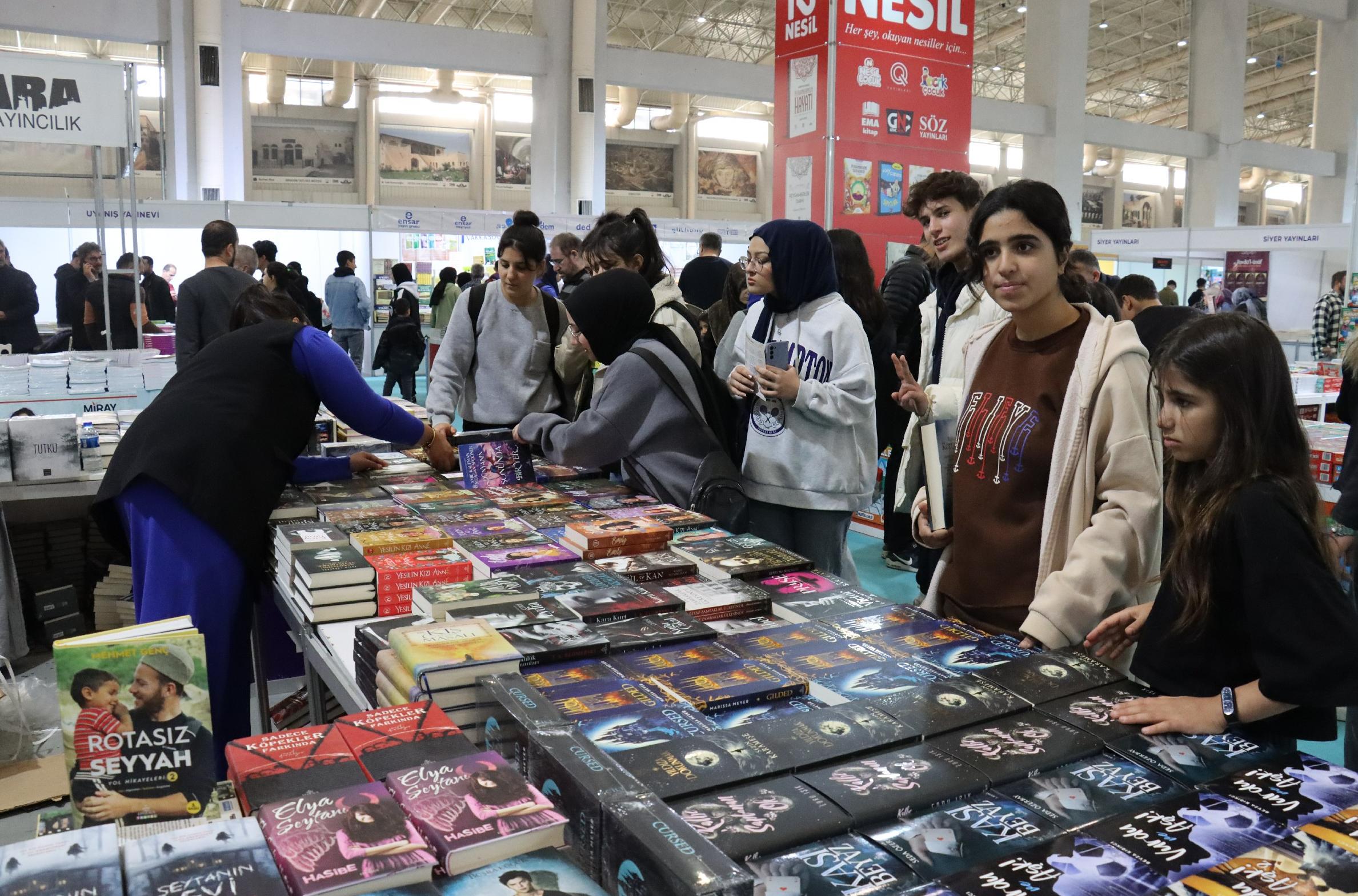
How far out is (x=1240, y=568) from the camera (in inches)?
57.9

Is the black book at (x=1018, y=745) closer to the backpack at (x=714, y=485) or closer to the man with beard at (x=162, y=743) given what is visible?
the man with beard at (x=162, y=743)

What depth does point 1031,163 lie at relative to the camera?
1662cm

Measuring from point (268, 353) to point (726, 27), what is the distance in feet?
71.3

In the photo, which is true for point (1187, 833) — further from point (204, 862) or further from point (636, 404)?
point (636, 404)

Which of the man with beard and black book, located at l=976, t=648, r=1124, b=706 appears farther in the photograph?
black book, located at l=976, t=648, r=1124, b=706

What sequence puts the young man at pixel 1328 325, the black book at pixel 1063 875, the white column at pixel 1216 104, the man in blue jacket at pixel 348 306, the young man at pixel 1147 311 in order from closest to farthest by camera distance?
the black book at pixel 1063 875 → the young man at pixel 1147 311 → the young man at pixel 1328 325 → the man in blue jacket at pixel 348 306 → the white column at pixel 1216 104

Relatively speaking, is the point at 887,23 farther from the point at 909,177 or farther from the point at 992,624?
the point at 992,624

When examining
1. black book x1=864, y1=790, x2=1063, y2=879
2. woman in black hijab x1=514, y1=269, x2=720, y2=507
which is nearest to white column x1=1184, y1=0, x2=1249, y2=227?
woman in black hijab x1=514, y1=269, x2=720, y2=507

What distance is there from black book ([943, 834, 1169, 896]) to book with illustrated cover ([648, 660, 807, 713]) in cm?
47

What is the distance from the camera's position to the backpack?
274cm

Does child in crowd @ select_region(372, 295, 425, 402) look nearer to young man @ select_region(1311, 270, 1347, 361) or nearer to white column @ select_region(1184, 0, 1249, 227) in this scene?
young man @ select_region(1311, 270, 1347, 361)

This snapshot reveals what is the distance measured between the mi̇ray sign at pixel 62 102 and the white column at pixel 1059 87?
42.7ft

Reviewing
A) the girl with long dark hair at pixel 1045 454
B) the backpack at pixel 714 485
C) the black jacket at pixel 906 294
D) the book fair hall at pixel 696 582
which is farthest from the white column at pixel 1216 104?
the girl with long dark hair at pixel 1045 454

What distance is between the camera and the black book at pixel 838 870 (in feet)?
3.40
